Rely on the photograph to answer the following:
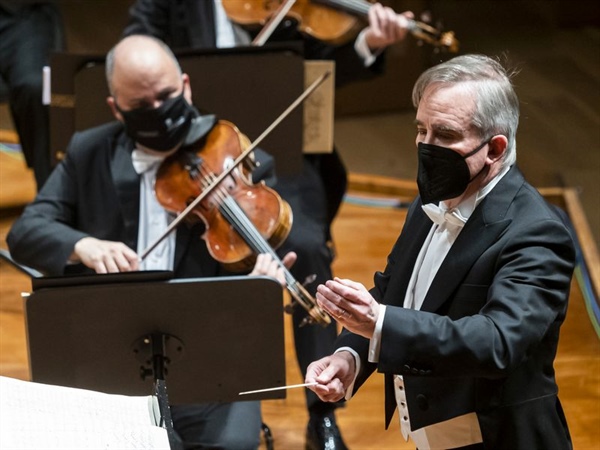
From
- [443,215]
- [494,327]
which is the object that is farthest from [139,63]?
[494,327]

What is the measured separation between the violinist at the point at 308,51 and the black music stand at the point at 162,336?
2.62 feet

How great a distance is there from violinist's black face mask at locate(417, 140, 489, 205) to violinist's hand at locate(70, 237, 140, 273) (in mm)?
1008

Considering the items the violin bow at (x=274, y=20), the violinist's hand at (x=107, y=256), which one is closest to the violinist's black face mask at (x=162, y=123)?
the violinist's hand at (x=107, y=256)

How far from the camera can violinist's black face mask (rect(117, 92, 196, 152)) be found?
9.17 feet

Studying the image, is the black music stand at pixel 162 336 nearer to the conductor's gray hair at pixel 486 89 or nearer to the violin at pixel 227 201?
the violin at pixel 227 201

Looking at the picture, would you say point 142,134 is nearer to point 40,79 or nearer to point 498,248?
point 498,248

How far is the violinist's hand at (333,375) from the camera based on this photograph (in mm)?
1892

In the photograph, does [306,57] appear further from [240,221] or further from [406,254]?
[406,254]

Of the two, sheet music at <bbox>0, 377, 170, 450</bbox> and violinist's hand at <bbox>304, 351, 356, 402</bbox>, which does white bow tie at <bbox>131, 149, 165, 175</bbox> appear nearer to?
violinist's hand at <bbox>304, 351, 356, 402</bbox>

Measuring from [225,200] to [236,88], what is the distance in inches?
23.2

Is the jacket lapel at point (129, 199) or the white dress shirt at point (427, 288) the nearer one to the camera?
the white dress shirt at point (427, 288)

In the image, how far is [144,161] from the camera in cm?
292

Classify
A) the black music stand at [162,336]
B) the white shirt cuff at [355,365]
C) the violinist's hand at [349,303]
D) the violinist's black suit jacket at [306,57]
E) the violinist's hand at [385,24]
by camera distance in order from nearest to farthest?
the violinist's hand at [349,303] → the white shirt cuff at [355,365] → the black music stand at [162,336] → the violinist's black suit jacket at [306,57] → the violinist's hand at [385,24]

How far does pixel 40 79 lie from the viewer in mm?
4254
